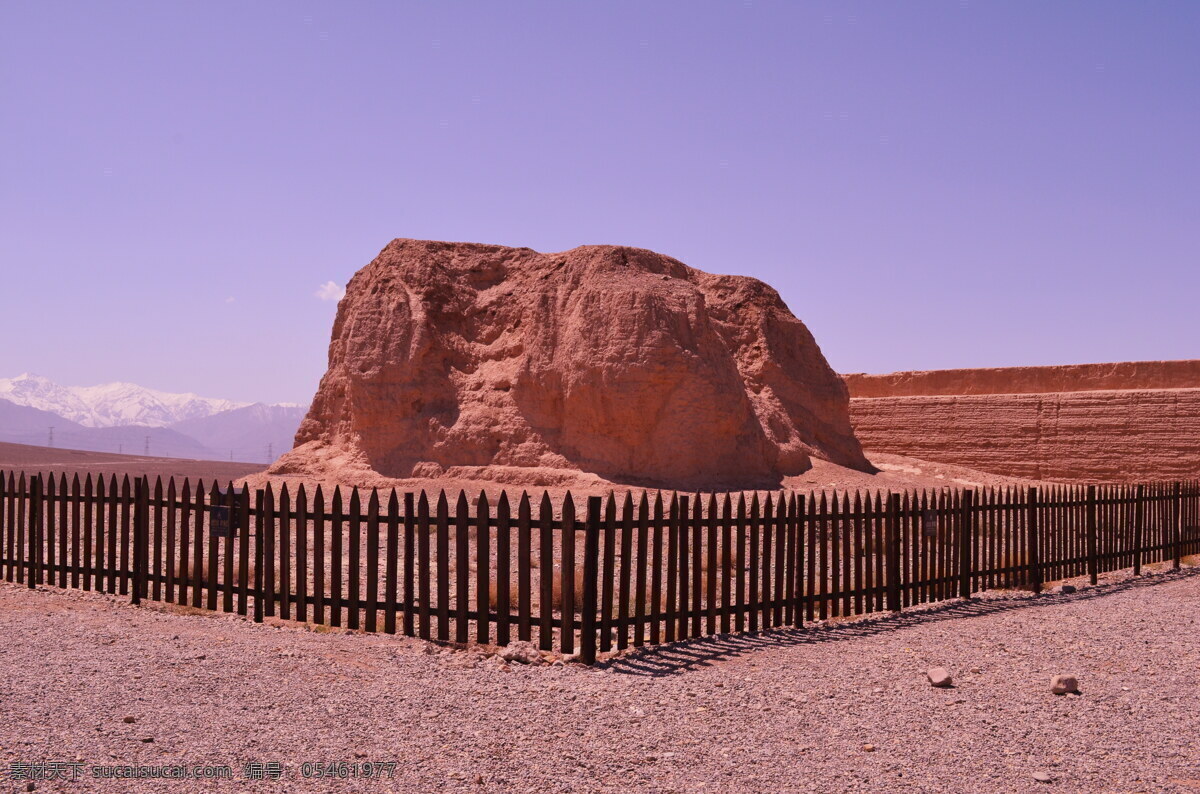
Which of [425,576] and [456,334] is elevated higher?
[456,334]

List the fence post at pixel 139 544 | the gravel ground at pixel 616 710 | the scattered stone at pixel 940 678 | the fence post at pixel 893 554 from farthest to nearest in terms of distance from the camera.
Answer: the fence post at pixel 893 554, the fence post at pixel 139 544, the scattered stone at pixel 940 678, the gravel ground at pixel 616 710

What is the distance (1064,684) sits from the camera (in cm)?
617

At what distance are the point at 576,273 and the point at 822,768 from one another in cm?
1883

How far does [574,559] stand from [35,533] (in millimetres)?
6370

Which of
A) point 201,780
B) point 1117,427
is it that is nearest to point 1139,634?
point 201,780

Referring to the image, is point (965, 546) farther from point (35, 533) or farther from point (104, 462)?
point (104, 462)

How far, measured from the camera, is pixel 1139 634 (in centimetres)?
823

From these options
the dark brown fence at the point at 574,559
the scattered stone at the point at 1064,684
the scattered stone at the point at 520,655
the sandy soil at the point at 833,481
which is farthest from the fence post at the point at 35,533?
the scattered stone at the point at 1064,684

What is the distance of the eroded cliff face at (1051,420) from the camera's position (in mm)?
28594

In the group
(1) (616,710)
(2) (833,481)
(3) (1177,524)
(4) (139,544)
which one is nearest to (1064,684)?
(1) (616,710)

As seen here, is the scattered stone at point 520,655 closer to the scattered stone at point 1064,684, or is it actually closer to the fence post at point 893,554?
the scattered stone at point 1064,684

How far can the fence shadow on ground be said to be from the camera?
269 inches

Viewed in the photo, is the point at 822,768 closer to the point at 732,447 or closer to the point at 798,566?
the point at 798,566

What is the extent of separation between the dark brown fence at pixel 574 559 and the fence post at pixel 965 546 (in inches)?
0.6
